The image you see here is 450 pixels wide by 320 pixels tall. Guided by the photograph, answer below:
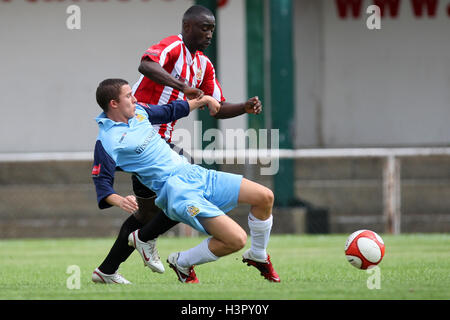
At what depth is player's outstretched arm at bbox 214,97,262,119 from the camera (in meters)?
6.00

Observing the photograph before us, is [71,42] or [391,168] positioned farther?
[71,42]

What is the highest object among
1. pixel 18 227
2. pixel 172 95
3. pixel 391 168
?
pixel 172 95

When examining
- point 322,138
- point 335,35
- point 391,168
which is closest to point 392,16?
point 335,35

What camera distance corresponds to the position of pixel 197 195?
5492mm

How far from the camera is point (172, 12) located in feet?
52.2

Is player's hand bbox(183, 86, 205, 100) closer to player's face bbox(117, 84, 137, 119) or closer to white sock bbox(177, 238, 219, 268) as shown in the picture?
player's face bbox(117, 84, 137, 119)

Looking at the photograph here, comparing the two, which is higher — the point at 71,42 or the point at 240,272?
the point at 71,42

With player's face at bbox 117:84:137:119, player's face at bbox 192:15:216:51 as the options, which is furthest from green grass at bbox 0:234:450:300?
player's face at bbox 192:15:216:51

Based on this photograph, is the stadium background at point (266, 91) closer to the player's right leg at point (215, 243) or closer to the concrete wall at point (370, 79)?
the concrete wall at point (370, 79)

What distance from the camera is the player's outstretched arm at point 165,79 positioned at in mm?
5848

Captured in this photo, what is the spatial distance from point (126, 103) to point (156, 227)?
86 centimetres

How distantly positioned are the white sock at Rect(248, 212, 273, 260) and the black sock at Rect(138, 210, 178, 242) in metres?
0.51
